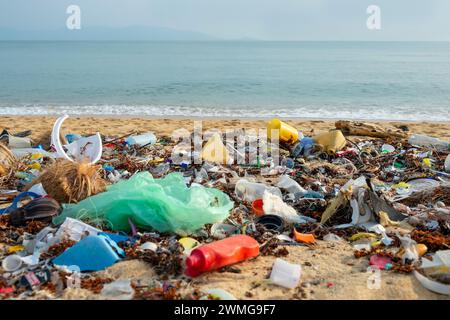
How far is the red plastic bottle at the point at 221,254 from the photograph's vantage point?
332cm

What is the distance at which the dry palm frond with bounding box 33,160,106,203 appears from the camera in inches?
188

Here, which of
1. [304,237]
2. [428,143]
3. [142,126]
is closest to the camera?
[304,237]

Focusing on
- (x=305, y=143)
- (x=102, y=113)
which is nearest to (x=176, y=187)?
(x=305, y=143)

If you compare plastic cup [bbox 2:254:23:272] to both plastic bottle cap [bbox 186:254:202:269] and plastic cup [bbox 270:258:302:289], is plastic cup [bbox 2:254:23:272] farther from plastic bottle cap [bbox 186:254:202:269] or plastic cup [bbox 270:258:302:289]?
plastic cup [bbox 270:258:302:289]

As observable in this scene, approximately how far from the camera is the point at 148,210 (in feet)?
13.6

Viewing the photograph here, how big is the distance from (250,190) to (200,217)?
49.2 inches

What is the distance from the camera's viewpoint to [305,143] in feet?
23.8

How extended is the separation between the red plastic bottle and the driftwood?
517 centimetres

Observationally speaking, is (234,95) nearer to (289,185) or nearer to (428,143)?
(428,143)

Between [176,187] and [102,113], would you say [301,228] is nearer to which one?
[176,187]

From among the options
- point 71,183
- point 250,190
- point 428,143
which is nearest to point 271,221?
point 250,190

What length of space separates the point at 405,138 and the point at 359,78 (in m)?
17.1

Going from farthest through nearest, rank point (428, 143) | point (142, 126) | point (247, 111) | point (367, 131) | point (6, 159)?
point (247, 111)
point (142, 126)
point (367, 131)
point (428, 143)
point (6, 159)

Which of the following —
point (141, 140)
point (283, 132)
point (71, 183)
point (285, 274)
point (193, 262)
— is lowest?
point (285, 274)
